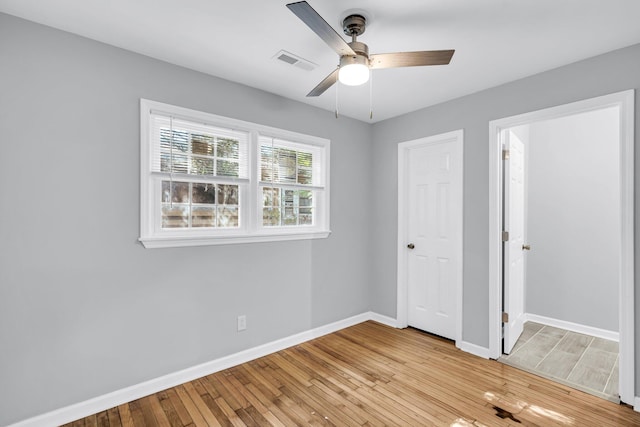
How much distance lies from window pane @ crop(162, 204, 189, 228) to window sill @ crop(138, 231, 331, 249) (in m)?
0.15

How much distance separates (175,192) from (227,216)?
499 millimetres

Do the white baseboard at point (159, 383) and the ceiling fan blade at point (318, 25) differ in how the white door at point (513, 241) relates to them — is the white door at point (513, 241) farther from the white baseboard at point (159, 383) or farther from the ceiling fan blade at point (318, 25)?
the ceiling fan blade at point (318, 25)

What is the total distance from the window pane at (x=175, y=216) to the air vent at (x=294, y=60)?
56.7 inches

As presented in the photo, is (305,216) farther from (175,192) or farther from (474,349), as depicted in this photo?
(474,349)

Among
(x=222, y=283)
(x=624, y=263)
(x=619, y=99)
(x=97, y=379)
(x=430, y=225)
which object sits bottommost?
(x=97, y=379)

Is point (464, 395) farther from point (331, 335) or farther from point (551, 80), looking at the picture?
point (551, 80)

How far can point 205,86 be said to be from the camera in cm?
267

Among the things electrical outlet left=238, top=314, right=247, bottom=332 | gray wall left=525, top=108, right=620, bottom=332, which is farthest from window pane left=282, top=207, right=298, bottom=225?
gray wall left=525, top=108, right=620, bottom=332

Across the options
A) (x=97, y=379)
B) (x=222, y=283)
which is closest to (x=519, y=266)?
Result: (x=222, y=283)

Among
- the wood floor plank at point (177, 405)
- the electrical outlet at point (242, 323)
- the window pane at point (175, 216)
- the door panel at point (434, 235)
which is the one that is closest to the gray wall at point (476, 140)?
the door panel at point (434, 235)

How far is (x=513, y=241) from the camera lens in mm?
3145

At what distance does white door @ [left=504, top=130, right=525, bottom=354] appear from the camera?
3.01 metres

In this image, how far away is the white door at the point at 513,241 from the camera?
9.87 ft

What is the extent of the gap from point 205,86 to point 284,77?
2.25 feet
